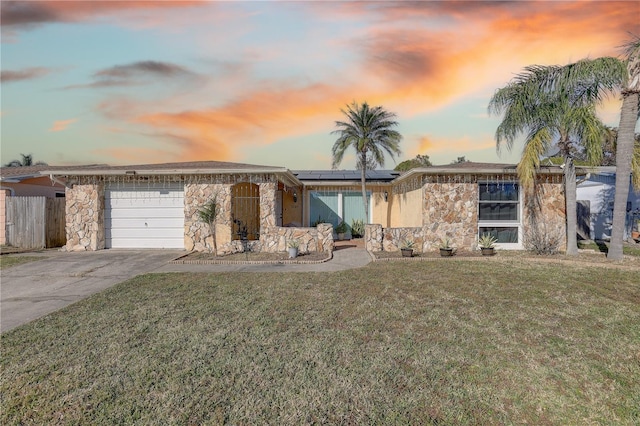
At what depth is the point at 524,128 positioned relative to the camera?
11.6 m

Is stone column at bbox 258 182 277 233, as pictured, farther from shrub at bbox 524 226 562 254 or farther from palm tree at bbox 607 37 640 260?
palm tree at bbox 607 37 640 260

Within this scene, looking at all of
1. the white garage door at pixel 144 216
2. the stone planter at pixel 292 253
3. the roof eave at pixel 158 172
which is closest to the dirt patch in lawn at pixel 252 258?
the stone planter at pixel 292 253

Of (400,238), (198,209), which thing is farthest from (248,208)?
(400,238)

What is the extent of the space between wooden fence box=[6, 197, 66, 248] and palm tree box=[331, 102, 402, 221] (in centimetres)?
1326

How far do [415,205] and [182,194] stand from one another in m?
9.72

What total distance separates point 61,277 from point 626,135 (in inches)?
681

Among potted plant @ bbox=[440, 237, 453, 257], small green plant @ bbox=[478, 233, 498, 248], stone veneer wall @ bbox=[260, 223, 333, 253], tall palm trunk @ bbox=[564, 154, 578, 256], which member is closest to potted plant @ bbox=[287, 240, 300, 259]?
stone veneer wall @ bbox=[260, 223, 333, 253]

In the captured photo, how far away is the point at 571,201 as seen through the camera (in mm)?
11109

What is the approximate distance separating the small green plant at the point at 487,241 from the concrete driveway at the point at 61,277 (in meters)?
10.9

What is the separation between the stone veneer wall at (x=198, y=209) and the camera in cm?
1214

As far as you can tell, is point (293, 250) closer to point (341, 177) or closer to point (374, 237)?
point (374, 237)

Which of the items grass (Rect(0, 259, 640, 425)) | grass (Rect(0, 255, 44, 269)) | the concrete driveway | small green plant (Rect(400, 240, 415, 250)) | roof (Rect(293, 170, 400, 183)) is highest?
roof (Rect(293, 170, 400, 183))

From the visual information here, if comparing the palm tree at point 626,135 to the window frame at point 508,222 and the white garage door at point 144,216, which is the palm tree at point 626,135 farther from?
the white garage door at point 144,216

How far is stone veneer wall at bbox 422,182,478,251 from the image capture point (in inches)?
473
